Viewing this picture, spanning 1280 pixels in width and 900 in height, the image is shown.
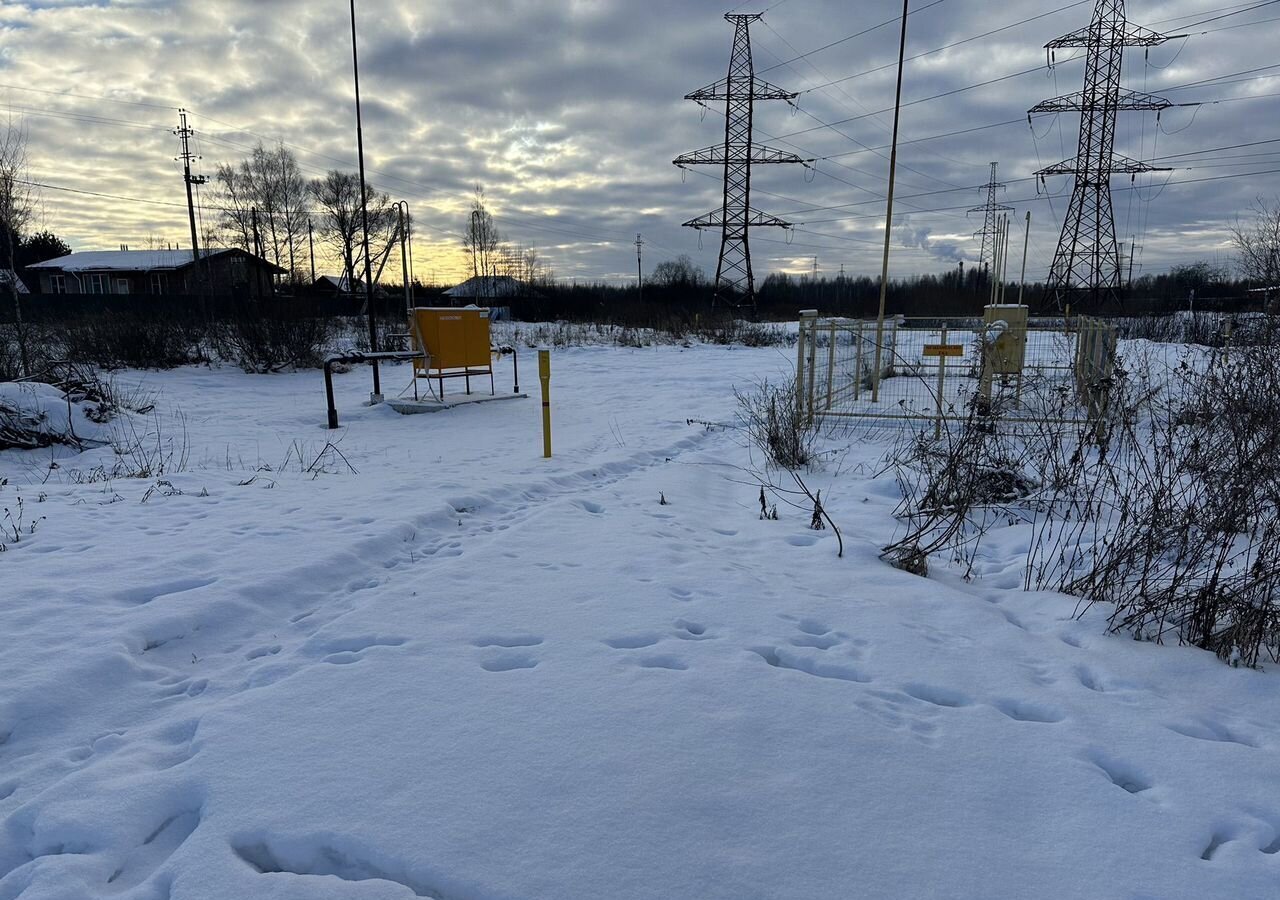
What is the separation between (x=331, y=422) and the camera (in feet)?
36.5

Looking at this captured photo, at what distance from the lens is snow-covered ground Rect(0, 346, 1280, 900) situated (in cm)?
217

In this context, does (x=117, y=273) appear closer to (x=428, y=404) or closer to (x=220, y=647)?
(x=428, y=404)

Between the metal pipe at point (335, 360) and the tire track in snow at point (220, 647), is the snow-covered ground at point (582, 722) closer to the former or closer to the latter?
the tire track in snow at point (220, 647)

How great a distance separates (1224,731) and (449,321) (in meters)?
11.4

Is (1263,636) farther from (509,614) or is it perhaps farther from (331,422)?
(331,422)

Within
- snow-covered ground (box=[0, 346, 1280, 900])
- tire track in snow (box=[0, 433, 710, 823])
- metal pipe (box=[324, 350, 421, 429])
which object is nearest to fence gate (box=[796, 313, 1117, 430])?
snow-covered ground (box=[0, 346, 1280, 900])

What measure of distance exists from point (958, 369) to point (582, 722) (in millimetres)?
11689

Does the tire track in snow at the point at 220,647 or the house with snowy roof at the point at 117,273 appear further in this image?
the house with snowy roof at the point at 117,273

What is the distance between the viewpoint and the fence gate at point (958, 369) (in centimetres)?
873

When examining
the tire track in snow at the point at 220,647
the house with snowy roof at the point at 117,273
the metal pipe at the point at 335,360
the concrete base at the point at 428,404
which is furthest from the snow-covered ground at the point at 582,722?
the house with snowy roof at the point at 117,273

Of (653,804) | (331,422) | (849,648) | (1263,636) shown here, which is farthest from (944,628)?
(331,422)

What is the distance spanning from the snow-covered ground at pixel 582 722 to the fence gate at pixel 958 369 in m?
4.12

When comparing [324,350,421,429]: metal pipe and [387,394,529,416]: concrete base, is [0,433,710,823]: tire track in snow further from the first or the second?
[387,394,529,416]: concrete base

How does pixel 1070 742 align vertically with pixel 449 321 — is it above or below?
below
